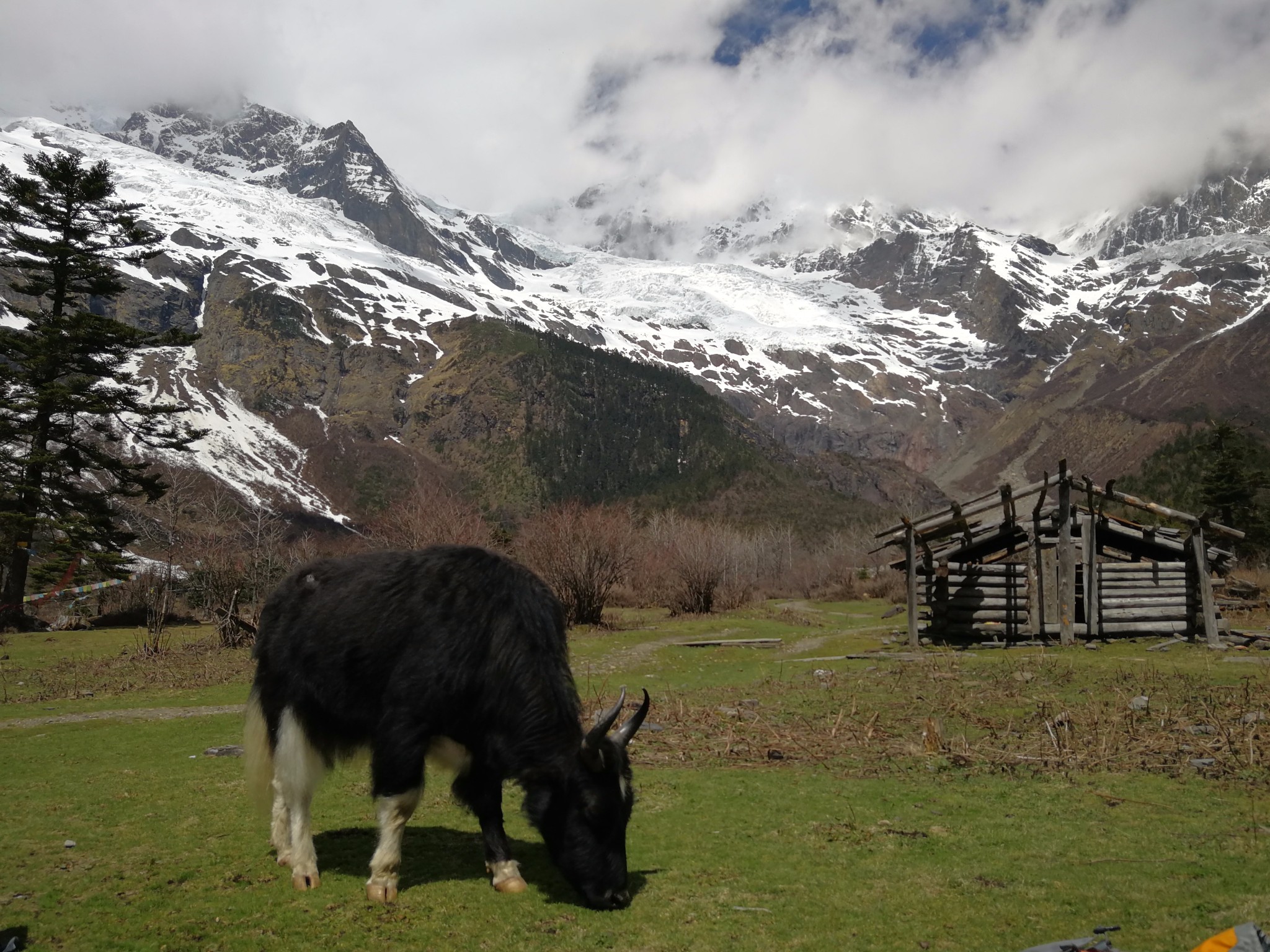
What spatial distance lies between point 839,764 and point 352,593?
265 inches

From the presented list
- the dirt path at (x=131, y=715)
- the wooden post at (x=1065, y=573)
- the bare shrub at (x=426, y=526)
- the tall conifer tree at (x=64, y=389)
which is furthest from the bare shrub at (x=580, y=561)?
the dirt path at (x=131, y=715)

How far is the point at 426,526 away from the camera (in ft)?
141

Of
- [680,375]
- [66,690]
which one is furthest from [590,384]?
[66,690]

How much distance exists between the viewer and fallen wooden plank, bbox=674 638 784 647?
97.3 feet

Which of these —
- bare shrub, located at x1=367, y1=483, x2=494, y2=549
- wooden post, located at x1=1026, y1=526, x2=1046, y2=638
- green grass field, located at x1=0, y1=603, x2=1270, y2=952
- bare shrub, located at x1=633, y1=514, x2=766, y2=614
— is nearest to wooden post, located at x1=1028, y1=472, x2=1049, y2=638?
wooden post, located at x1=1026, y1=526, x2=1046, y2=638

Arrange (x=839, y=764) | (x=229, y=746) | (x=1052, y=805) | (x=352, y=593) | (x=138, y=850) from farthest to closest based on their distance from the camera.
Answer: (x=229, y=746) → (x=839, y=764) → (x=1052, y=805) → (x=138, y=850) → (x=352, y=593)

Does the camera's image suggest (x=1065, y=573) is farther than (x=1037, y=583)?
No

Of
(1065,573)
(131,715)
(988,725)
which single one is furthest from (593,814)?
(1065,573)

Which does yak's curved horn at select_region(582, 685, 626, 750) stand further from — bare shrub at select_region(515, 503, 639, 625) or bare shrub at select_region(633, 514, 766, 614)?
bare shrub at select_region(633, 514, 766, 614)

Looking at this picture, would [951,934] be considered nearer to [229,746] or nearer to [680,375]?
[229,746]

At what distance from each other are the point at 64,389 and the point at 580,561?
21.8 meters

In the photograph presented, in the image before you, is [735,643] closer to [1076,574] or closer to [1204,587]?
[1076,574]

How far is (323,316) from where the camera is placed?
19012 cm

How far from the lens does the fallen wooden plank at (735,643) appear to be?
29.7 metres
